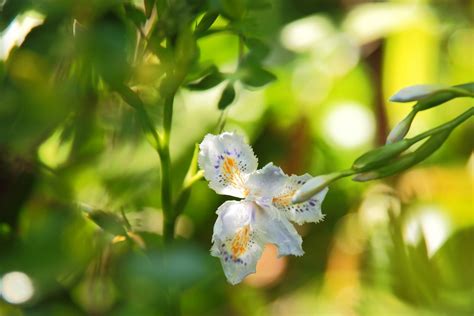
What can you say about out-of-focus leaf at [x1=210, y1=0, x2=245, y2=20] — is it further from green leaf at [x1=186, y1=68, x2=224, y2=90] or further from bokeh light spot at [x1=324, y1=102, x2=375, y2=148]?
bokeh light spot at [x1=324, y1=102, x2=375, y2=148]

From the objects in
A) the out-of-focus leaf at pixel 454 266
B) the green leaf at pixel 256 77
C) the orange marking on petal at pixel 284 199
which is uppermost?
the green leaf at pixel 256 77

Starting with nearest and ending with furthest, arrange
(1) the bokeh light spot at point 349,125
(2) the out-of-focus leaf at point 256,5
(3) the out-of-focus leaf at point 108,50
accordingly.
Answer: (3) the out-of-focus leaf at point 108,50 < (2) the out-of-focus leaf at point 256,5 < (1) the bokeh light spot at point 349,125

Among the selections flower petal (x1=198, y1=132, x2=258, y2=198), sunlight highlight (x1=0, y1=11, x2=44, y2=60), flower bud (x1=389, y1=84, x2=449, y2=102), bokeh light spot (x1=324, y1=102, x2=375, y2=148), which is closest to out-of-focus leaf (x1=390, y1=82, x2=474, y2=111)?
flower bud (x1=389, y1=84, x2=449, y2=102)

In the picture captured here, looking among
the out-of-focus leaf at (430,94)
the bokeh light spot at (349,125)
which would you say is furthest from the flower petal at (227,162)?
the bokeh light spot at (349,125)

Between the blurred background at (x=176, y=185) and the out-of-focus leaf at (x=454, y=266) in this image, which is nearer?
the blurred background at (x=176, y=185)

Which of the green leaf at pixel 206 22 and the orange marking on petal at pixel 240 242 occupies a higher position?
the green leaf at pixel 206 22

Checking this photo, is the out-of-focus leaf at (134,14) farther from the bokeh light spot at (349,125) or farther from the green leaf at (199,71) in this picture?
the bokeh light spot at (349,125)

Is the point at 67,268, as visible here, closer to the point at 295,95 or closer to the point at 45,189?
the point at 45,189

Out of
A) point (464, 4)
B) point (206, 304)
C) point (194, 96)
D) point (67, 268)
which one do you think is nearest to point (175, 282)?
point (67, 268)
